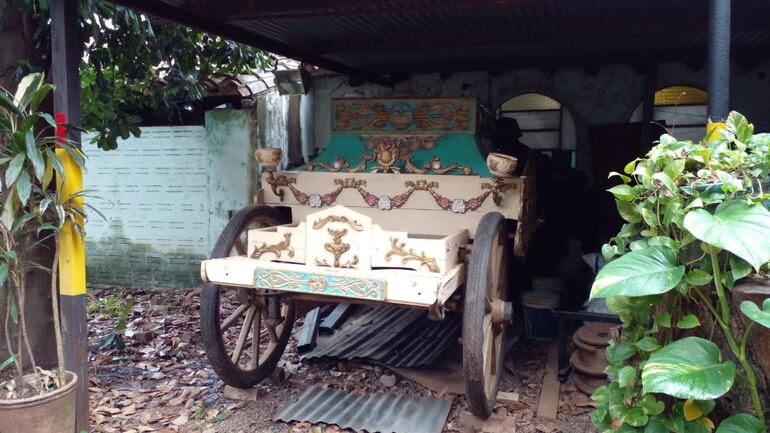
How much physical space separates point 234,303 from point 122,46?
302cm

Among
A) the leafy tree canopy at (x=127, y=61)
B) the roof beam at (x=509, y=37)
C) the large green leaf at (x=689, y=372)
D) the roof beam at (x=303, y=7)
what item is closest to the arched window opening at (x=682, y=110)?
the roof beam at (x=509, y=37)

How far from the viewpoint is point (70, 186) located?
3.11 m

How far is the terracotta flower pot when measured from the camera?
2711 millimetres

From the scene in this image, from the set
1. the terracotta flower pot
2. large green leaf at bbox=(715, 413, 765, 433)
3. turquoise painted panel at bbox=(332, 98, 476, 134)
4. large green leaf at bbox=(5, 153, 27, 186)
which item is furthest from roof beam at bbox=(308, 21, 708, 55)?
the terracotta flower pot

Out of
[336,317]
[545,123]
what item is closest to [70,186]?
[336,317]

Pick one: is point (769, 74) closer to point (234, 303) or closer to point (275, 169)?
point (275, 169)

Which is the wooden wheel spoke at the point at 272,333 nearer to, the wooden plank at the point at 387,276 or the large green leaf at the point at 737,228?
the wooden plank at the point at 387,276

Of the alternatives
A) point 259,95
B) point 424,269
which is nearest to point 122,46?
point 259,95

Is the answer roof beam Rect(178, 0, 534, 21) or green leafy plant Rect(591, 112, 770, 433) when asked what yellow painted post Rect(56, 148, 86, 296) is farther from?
green leafy plant Rect(591, 112, 770, 433)

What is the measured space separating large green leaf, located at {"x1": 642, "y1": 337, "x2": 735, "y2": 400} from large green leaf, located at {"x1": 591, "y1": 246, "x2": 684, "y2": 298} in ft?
0.62

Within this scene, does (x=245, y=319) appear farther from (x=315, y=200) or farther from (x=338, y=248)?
(x=338, y=248)

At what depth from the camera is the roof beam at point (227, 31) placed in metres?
3.71

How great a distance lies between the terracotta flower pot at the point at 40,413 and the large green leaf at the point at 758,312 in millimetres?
2887

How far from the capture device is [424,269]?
3.24 m
